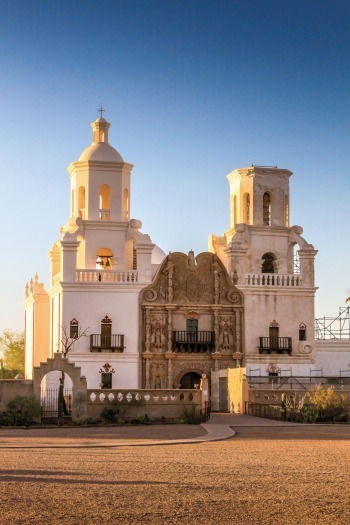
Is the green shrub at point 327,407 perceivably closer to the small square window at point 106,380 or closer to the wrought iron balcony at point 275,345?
the wrought iron balcony at point 275,345

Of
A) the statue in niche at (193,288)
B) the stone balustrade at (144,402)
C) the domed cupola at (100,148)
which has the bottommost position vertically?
the stone balustrade at (144,402)

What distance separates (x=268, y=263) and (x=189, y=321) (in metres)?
7.51

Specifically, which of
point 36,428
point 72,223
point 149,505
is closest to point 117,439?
point 36,428

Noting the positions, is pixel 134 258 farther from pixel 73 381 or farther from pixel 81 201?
pixel 73 381

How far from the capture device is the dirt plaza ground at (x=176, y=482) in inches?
623

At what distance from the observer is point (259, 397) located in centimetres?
5162

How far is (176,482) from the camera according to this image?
19703 mm

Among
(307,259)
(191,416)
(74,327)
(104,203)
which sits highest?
(104,203)

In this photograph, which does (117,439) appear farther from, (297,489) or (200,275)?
(200,275)

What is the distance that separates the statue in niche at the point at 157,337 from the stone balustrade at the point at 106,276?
284 centimetres

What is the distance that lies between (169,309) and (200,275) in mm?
2987

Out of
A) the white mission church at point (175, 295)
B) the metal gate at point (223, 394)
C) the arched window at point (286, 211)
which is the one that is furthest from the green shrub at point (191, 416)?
the arched window at point (286, 211)

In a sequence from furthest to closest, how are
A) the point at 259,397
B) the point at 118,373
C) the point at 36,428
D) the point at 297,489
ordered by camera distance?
the point at 118,373
the point at 259,397
the point at 36,428
the point at 297,489

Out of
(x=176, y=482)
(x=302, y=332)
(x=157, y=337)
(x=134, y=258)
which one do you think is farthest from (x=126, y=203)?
(x=176, y=482)
